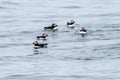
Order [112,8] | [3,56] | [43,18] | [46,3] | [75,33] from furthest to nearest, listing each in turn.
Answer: [46,3], [112,8], [43,18], [75,33], [3,56]

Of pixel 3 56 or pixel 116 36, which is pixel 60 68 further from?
pixel 116 36

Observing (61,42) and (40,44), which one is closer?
(40,44)

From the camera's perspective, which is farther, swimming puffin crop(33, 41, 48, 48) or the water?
swimming puffin crop(33, 41, 48, 48)

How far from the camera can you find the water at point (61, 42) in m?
49.8

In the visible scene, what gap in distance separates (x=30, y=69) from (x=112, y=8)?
117ft

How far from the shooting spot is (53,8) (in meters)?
86.2

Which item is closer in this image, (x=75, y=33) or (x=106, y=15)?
(x=75, y=33)

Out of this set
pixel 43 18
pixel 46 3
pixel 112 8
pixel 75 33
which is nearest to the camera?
pixel 75 33

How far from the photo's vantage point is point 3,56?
5547cm

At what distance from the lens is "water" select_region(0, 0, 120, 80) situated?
49.8m

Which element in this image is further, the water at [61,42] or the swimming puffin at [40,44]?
the swimming puffin at [40,44]

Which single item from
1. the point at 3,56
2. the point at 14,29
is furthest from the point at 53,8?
the point at 3,56

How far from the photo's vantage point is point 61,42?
2424 inches

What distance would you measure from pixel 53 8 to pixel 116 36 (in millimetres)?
23633
